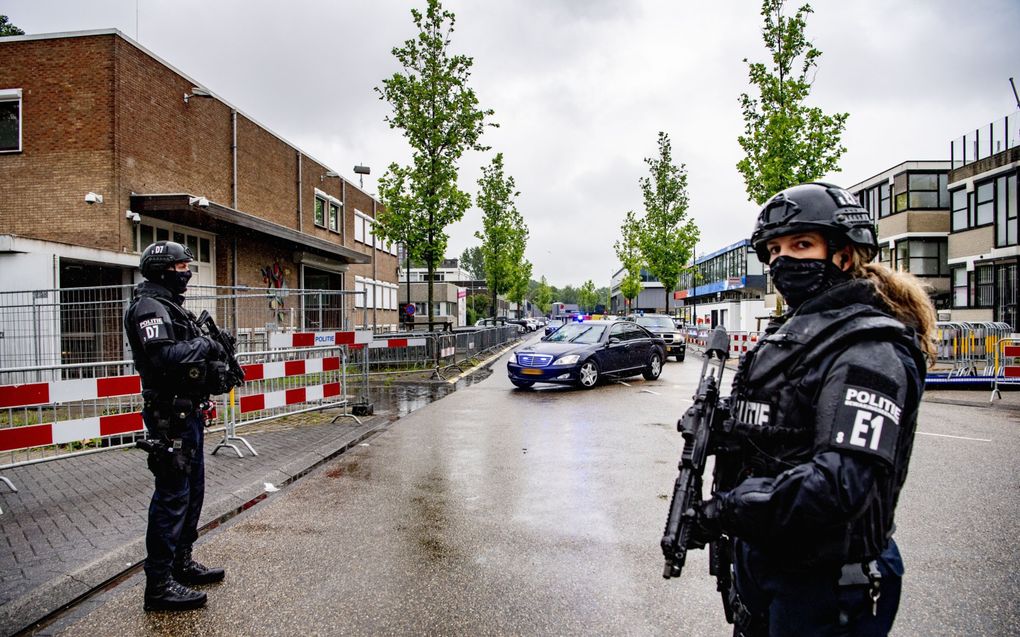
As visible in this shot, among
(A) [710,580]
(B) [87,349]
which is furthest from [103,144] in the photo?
(A) [710,580]

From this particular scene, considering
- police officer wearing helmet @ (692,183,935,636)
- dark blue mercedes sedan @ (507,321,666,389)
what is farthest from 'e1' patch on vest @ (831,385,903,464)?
dark blue mercedes sedan @ (507,321,666,389)

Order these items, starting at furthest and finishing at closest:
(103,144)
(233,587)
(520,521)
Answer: (103,144) → (520,521) → (233,587)

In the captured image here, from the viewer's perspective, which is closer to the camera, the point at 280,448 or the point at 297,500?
the point at 297,500

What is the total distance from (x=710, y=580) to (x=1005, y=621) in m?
1.45

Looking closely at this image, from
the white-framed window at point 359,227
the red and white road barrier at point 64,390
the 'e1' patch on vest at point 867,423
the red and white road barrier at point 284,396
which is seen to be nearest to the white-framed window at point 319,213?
the white-framed window at point 359,227

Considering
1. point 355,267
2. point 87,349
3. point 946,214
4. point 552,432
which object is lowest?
point 552,432

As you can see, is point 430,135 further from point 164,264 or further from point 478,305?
point 478,305

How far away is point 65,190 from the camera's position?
14.5 metres

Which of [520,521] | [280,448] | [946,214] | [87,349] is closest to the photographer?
[520,521]

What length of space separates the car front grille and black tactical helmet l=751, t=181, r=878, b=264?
37.8 ft

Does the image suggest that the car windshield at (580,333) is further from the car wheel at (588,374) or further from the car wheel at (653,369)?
the car wheel at (653,369)

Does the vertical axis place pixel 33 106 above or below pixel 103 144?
above

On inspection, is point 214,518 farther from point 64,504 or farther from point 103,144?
point 103,144

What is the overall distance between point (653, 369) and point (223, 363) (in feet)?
43.4
